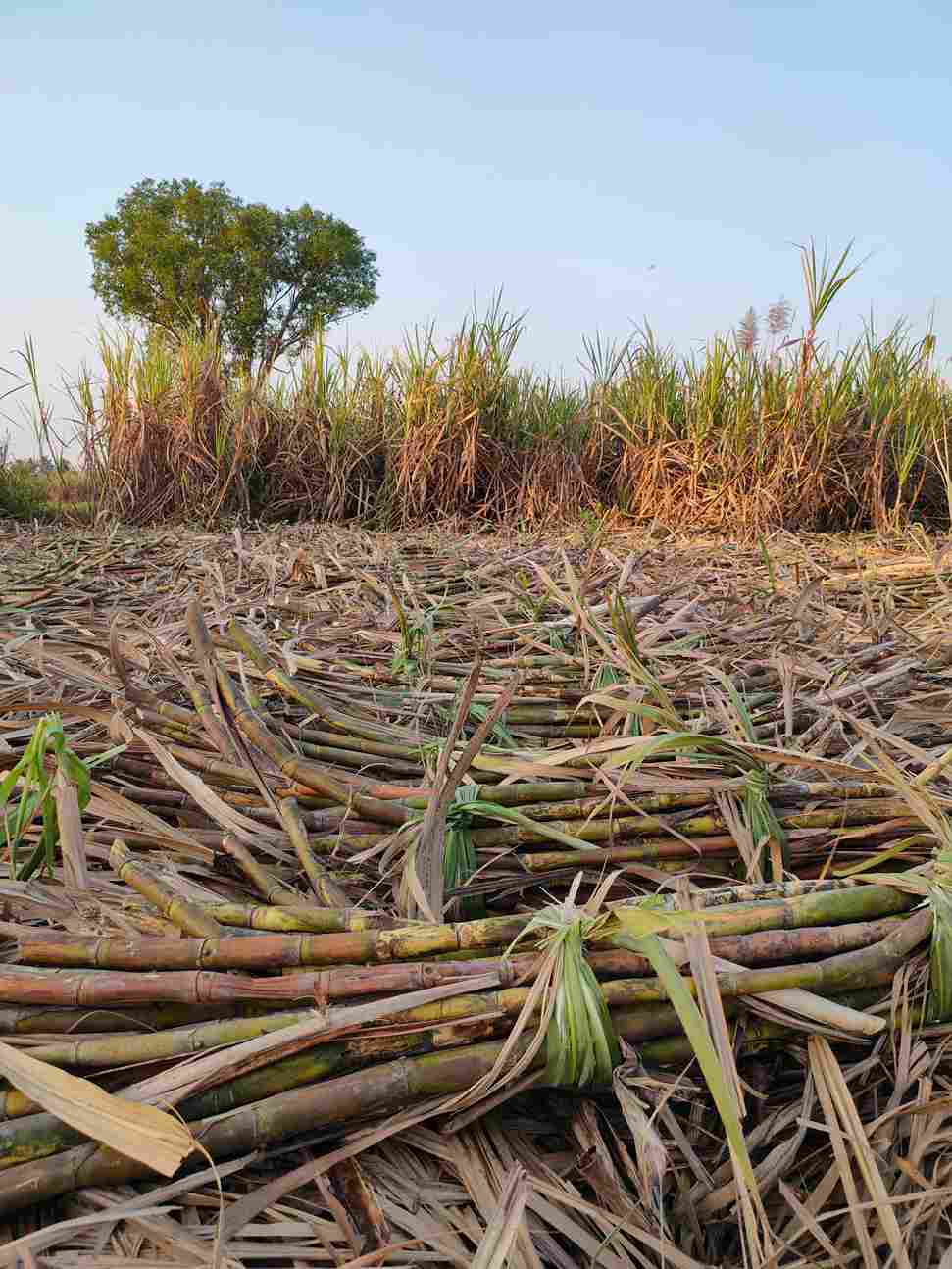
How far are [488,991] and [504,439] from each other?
506 centimetres

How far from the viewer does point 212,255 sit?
23.6m

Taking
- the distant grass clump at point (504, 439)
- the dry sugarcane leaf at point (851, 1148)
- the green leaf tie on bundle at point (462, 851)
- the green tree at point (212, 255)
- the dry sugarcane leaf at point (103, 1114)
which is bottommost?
the dry sugarcane leaf at point (851, 1148)

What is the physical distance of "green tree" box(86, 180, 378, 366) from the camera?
2361 centimetres

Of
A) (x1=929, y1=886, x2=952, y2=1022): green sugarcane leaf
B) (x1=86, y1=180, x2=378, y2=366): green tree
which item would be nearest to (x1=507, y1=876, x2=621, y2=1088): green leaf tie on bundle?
(x1=929, y1=886, x2=952, y2=1022): green sugarcane leaf

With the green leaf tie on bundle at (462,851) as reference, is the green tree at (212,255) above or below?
above

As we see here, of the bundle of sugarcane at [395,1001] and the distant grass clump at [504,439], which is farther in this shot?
the distant grass clump at [504,439]

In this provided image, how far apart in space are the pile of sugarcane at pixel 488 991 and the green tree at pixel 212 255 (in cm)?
2475

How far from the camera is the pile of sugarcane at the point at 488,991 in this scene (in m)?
0.56

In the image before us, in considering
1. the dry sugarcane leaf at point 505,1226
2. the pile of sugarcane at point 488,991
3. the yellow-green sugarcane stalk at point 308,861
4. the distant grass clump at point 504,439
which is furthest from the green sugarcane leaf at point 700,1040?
the distant grass clump at point 504,439

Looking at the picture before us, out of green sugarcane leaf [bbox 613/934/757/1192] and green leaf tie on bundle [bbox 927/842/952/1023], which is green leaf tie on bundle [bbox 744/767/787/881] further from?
green sugarcane leaf [bbox 613/934/757/1192]

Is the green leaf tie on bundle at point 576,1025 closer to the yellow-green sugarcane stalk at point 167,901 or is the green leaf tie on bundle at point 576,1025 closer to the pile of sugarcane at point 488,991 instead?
the pile of sugarcane at point 488,991

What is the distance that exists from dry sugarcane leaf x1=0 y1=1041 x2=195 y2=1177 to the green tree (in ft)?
82.4

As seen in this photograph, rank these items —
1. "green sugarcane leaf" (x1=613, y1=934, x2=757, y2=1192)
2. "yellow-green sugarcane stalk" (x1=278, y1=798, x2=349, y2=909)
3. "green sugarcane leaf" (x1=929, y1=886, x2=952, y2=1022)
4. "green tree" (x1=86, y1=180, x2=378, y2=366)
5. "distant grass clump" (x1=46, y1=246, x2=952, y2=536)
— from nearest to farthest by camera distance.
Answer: "green sugarcane leaf" (x1=613, y1=934, x2=757, y2=1192), "green sugarcane leaf" (x1=929, y1=886, x2=952, y2=1022), "yellow-green sugarcane stalk" (x1=278, y1=798, x2=349, y2=909), "distant grass clump" (x1=46, y1=246, x2=952, y2=536), "green tree" (x1=86, y1=180, x2=378, y2=366)

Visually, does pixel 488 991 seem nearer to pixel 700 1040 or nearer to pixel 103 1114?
pixel 700 1040
